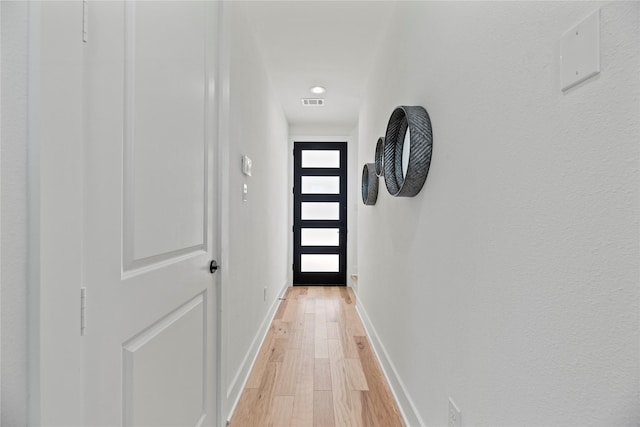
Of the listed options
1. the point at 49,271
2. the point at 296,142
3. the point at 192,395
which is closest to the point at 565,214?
the point at 49,271

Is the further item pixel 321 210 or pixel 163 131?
pixel 321 210

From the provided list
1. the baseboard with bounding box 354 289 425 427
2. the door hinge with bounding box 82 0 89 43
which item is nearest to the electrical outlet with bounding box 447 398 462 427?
the baseboard with bounding box 354 289 425 427

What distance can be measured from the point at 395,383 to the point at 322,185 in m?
3.53

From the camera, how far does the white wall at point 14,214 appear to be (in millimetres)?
552

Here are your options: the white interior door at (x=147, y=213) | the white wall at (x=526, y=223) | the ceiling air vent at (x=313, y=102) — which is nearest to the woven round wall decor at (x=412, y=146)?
the white wall at (x=526, y=223)

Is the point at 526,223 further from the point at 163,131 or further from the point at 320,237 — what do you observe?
the point at 320,237

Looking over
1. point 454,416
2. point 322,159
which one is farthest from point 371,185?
point 322,159

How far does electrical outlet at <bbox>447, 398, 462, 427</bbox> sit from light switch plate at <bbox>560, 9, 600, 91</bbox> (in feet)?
3.36

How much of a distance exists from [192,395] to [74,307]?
2.63 feet

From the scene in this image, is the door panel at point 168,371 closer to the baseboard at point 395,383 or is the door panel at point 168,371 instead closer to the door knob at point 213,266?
the door knob at point 213,266

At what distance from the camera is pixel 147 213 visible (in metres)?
0.97

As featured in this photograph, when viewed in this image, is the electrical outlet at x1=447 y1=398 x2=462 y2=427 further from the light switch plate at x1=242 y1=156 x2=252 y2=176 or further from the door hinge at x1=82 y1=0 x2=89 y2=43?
the light switch plate at x1=242 y1=156 x2=252 y2=176

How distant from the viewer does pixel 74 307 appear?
681 mm

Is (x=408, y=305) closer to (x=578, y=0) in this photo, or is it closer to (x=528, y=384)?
(x=528, y=384)
